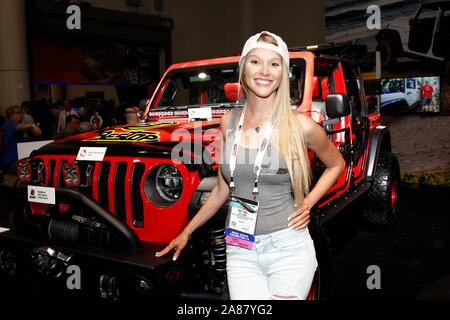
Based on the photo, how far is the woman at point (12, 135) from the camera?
574 centimetres

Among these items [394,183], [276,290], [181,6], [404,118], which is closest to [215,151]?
[276,290]

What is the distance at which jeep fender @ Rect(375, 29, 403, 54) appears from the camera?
7449mm

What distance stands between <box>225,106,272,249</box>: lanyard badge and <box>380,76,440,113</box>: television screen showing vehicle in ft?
20.7

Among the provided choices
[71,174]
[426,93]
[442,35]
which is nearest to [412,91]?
[426,93]

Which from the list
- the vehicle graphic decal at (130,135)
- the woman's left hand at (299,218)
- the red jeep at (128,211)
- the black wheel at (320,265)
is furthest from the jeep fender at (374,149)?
the woman's left hand at (299,218)

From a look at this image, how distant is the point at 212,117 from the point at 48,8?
7.79 metres

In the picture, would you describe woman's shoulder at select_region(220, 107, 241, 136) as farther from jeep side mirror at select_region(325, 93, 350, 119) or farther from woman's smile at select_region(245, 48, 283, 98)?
jeep side mirror at select_region(325, 93, 350, 119)

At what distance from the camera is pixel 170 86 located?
435 cm

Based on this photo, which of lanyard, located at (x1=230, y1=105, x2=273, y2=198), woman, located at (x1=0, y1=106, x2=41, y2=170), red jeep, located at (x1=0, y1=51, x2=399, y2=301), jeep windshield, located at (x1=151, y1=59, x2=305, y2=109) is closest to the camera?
lanyard, located at (x1=230, y1=105, x2=273, y2=198)

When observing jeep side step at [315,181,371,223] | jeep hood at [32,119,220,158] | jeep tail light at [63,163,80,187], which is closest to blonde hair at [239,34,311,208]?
jeep hood at [32,119,220,158]

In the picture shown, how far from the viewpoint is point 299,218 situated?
1786mm

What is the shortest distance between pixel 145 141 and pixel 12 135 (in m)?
4.02

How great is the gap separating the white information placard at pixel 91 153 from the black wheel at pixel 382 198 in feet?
9.87

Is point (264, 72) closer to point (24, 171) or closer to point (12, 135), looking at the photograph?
point (24, 171)
